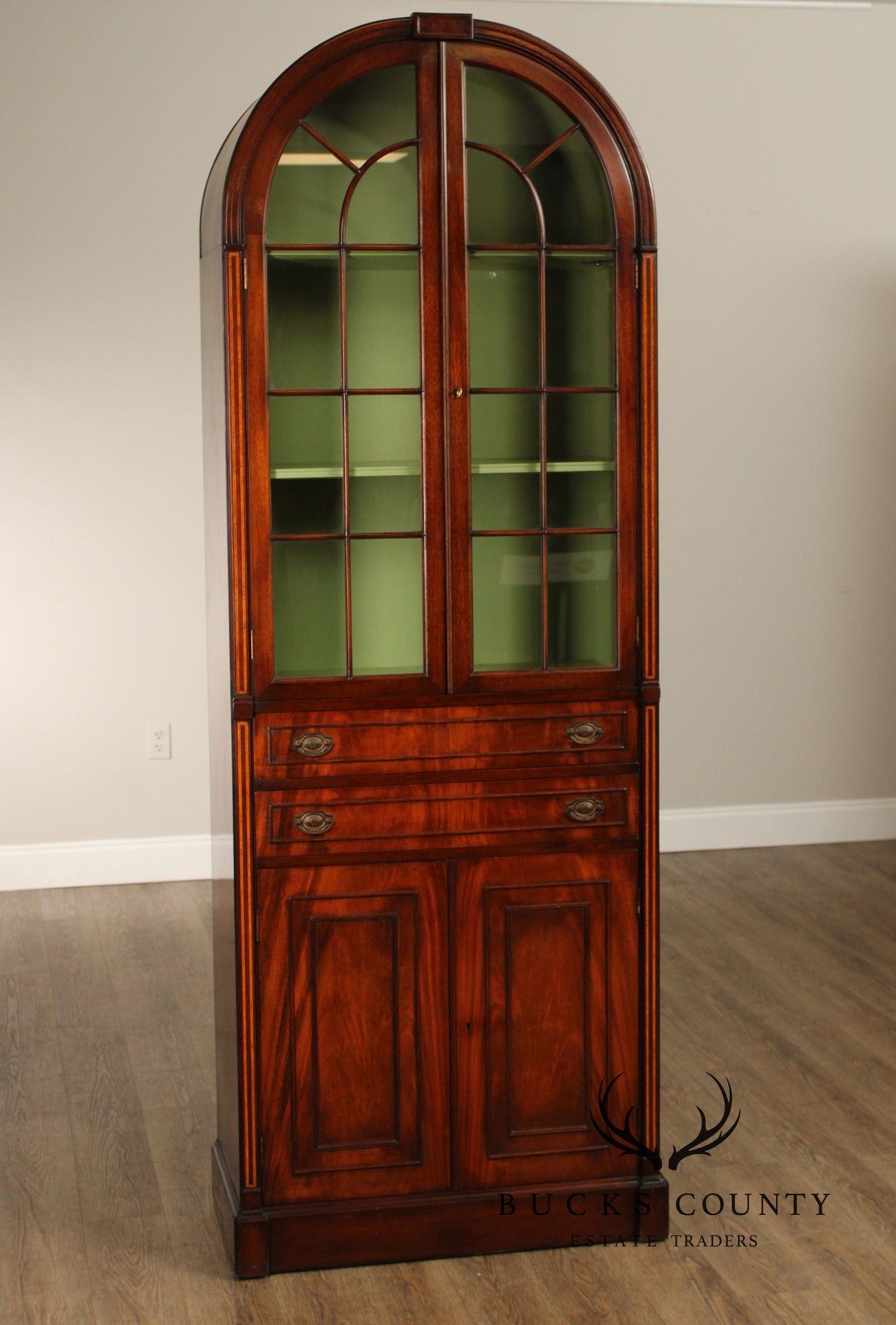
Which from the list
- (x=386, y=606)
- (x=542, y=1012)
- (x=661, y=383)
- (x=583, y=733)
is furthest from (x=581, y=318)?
(x=661, y=383)

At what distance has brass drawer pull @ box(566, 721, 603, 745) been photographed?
2574 millimetres

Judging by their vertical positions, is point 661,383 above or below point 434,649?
above

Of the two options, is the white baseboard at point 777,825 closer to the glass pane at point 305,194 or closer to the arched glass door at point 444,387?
the arched glass door at point 444,387

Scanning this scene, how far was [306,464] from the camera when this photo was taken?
249 cm

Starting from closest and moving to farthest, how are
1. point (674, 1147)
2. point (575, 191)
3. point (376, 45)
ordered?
1. point (376, 45)
2. point (575, 191)
3. point (674, 1147)

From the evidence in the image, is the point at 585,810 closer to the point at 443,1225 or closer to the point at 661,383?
the point at 443,1225

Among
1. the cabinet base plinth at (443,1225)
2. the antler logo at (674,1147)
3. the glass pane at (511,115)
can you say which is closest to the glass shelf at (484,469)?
the glass pane at (511,115)

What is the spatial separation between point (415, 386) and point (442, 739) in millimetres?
632

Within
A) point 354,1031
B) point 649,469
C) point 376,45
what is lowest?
point 354,1031

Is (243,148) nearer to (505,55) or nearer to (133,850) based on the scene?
(505,55)

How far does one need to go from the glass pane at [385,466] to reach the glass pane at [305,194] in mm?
306

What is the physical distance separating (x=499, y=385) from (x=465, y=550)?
0.99 ft

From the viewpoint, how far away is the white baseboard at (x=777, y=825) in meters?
5.55

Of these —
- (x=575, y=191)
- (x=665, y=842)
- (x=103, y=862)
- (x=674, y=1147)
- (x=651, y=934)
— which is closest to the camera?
(x=575, y=191)
